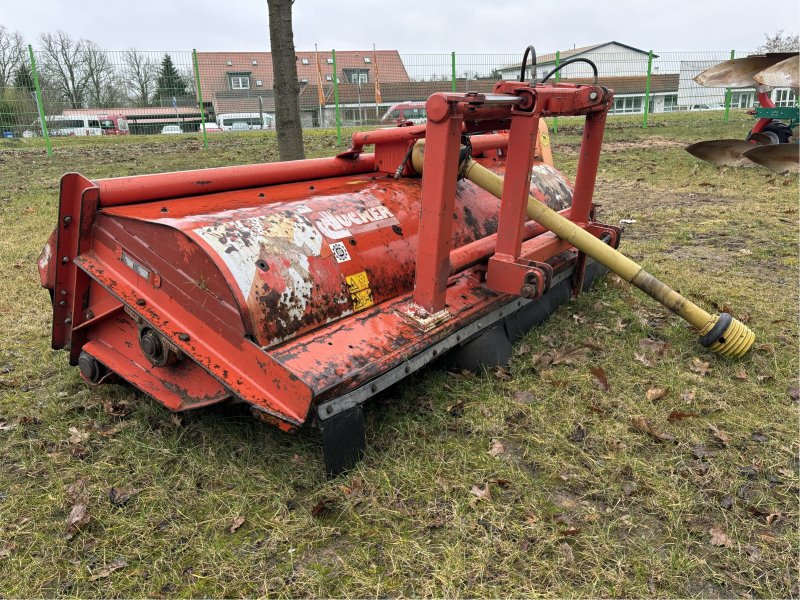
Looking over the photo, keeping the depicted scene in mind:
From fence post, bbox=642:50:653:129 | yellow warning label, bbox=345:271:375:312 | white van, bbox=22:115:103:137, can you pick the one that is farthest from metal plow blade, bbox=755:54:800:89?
fence post, bbox=642:50:653:129

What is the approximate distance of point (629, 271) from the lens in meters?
3.11

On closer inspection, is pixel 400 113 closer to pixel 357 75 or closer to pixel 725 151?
pixel 357 75

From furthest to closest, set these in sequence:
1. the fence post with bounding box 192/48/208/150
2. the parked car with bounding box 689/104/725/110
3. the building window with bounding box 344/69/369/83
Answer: the parked car with bounding box 689/104/725/110 < the building window with bounding box 344/69/369/83 < the fence post with bounding box 192/48/208/150

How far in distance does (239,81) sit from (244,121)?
116 cm

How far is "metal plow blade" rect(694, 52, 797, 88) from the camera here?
0.67 metres

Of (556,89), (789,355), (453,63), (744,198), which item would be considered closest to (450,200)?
(556,89)

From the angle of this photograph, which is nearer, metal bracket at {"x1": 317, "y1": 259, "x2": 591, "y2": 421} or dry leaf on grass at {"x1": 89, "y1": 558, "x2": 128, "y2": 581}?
dry leaf on grass at {"x1": 89, "y1": 558, "x2": 128, "y2": 581}

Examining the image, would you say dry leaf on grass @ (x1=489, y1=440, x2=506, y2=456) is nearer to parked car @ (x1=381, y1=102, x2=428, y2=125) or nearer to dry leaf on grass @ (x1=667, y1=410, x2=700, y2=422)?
dry leaf on grass @ (x1=667, y1=410, x2=700, y2=422)

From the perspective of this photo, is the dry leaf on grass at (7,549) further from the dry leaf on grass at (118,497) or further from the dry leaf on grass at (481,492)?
the dry leaf on grass at (481,492)

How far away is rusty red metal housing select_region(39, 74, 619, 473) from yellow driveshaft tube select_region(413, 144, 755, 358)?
0.63 feet

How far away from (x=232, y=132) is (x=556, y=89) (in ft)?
44.0

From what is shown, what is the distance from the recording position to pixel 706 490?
2.26 meters

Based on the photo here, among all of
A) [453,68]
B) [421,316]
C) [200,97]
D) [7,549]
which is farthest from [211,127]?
[7,549]

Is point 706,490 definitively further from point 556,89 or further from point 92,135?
point 92,135
